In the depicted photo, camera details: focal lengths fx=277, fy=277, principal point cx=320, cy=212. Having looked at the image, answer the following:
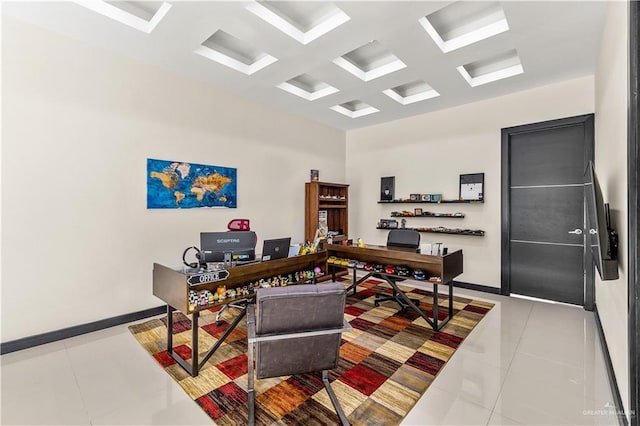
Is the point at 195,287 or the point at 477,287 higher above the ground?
the point at 195,287

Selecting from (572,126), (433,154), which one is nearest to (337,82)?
(433,154)

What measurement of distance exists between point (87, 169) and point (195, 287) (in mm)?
2111

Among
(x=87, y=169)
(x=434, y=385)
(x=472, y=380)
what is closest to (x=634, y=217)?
(x=472, y=380)

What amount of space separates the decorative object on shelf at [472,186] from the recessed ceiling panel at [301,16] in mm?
3345

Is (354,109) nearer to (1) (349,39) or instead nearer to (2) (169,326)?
(1) (349,39)

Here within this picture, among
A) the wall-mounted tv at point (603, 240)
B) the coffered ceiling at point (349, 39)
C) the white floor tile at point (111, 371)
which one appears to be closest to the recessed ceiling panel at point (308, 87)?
the coffered ceiling at point (349, 39)

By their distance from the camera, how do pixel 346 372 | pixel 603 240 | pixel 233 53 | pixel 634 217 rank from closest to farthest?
pixel 634 217 < pixel 603 240 < pixel 346 372 < pixel 233 53

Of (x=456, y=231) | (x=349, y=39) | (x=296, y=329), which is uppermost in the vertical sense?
(x=349, y=39)

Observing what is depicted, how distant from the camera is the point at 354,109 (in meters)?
5.70

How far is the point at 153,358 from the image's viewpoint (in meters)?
2.59

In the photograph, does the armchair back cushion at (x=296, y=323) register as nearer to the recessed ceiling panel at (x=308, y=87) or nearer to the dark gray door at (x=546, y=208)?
the recessed ceiling panel at (x=308, y=87)

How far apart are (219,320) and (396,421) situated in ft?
7.73

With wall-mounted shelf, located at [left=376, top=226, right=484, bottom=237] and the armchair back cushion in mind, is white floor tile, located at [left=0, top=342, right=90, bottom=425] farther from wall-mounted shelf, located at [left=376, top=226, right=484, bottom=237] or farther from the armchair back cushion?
wall-mounted shelf, located at [left=376, top=226, right=484, bottom=237]

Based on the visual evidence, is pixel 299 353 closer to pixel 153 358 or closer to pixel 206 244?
pixel 206 244
